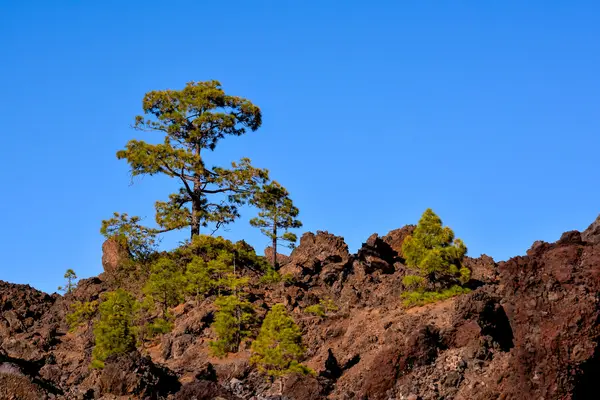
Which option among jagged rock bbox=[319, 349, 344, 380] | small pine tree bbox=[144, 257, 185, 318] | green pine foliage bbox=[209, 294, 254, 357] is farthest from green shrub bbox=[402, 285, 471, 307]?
small pine tree bbox=[144, 257, 185, 318]

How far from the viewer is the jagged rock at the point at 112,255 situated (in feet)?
190

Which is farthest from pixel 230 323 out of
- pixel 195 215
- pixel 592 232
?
pixel 592 232

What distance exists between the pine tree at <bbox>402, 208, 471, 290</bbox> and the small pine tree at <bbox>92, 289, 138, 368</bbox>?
15.3m

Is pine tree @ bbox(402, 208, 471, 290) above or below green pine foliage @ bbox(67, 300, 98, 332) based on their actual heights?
above

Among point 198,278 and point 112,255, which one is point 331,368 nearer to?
point 198,278

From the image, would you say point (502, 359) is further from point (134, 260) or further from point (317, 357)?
point (134, 260)

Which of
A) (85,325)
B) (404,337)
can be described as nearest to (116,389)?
(404,337)

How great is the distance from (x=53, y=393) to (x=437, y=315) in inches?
786

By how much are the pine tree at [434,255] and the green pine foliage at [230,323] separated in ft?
29.7

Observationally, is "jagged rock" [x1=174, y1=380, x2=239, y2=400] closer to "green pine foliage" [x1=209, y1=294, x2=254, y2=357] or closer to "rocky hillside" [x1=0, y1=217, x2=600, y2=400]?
"rocky hillside" [x1=0, y1=217, x2=600, y2=400]

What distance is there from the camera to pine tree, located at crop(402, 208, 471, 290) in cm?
4303

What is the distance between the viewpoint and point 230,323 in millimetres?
43469

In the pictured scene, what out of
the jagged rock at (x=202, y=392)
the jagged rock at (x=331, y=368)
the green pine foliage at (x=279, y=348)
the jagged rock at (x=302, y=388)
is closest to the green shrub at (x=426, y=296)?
the jagged rock at (x=331, y=368)

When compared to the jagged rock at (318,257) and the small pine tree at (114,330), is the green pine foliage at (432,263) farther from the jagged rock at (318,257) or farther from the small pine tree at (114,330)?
the small pine tree at (114,330)
